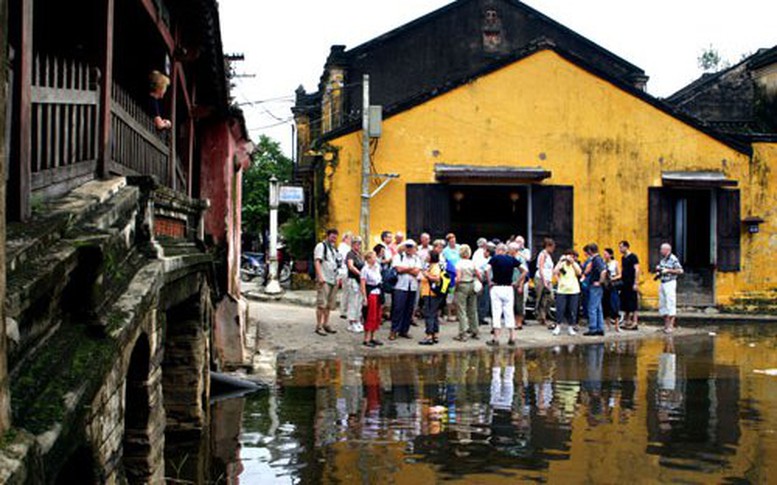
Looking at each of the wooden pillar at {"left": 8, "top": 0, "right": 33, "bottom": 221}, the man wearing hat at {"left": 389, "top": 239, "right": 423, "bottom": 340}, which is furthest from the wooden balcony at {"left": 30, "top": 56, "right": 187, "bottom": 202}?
the man wearing hat at {"left": 389, "top": 239, "right": 423, "bottom": 340}

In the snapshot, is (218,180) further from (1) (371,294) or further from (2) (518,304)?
(2) (518,304)

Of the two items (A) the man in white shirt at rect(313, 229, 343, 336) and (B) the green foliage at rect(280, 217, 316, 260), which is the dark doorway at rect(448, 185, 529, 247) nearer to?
(B) the green foliage at rect(280, 217, 316, 260)

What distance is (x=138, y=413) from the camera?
6.59 metres

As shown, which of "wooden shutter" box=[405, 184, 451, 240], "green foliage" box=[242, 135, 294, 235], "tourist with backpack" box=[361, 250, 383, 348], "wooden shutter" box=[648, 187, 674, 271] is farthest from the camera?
"green foliage" box=[242, 135, 294, 235]

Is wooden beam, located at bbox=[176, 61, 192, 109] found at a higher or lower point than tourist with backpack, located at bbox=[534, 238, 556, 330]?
higher

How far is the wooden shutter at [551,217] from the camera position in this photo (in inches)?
931

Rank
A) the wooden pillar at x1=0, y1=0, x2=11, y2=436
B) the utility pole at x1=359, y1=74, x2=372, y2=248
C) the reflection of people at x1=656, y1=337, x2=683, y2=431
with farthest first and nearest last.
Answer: the utility pole at x1=359, y1=74, x2=372, y2=248 < the reflection of people at x1=656, y1=337, x2=683, y2=431 < the wooden pillar at x1=0, y1=0, x2=11, y2=436

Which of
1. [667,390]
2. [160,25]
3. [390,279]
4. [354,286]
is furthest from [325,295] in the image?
[160,25]

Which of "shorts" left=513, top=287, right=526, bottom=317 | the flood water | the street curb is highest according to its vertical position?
"shorts" left=513, top=287, right=526, bottom=317

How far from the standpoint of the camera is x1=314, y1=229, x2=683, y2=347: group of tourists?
16.1 metres

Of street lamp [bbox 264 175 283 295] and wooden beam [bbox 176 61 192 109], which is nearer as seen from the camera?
wooden beam [bbox 176 61 192 109]

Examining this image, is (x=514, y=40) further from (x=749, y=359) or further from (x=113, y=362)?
(x=113, y=362)

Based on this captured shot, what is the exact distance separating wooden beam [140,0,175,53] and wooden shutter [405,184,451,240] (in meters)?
13.8

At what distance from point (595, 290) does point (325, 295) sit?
539 centimetres
